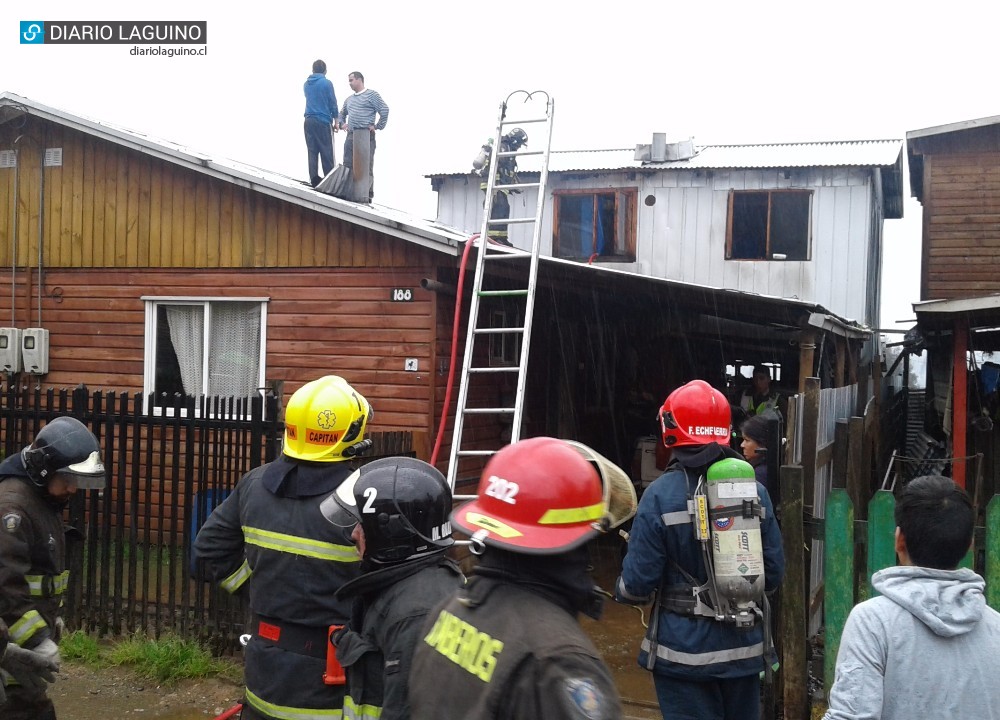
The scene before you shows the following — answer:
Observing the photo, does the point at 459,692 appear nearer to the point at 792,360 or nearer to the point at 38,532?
the point at 38,532

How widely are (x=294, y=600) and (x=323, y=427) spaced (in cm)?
62

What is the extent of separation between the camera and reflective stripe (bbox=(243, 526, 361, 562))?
9.93ft

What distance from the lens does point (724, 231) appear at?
57.0ft

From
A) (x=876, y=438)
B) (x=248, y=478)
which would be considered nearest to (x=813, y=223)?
(x=876, y=438)

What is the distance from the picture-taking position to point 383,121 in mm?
10812

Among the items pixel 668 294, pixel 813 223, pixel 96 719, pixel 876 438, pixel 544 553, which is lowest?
pixel 96 719

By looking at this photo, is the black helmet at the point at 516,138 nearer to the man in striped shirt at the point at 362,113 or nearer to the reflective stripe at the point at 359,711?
the man in striped shirt at the point at 362,113

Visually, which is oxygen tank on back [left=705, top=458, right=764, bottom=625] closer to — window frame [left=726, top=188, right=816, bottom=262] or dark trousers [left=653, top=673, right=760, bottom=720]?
dark trousers [left=653, top=673, right=760, bottom=720]

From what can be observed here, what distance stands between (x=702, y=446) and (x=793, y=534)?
5.12 feet

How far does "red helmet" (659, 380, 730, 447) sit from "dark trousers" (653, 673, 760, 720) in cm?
98

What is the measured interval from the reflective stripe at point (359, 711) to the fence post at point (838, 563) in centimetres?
320

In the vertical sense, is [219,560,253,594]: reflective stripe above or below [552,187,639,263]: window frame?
below

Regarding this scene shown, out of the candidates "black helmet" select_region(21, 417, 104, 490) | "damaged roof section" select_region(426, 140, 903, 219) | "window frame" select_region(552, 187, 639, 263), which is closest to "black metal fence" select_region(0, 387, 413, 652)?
"black helmet" select_region(21, 417, 104, 490)

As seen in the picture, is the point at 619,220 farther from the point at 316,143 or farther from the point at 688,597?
the point at 688,597
